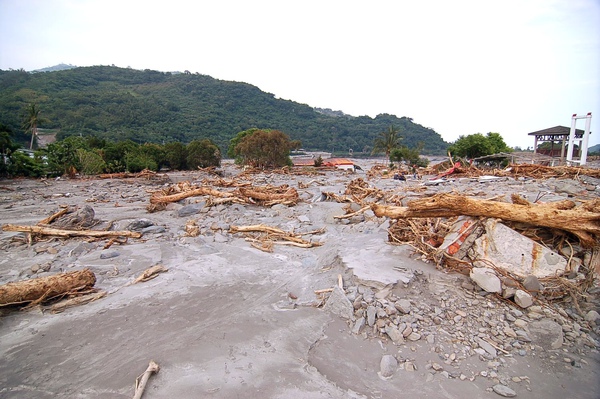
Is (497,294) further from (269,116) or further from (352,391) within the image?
(269,116)

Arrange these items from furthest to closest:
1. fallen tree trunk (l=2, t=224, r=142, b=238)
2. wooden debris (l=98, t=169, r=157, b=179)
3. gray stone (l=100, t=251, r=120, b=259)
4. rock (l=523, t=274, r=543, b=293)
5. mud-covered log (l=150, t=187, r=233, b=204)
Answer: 1. wooden debris (l=98, t=169, r=157, b=179)
2. mud-covered log (l=150, t=187, r=233, b=204)
3. fallen tree trunk (l=2, t=224, r=142, b=238)
4. gray stone (l=100, t=251, r=120, b=259)
5. rock (l=523, t=274, r=543, b=293)

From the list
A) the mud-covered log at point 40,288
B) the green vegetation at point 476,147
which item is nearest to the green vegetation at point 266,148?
the green vegetation at point 476,147

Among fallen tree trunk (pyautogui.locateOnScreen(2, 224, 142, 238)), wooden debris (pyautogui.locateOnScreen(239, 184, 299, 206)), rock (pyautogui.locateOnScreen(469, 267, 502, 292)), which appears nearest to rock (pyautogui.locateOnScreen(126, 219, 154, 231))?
fallen tree trunk (pyautogui.locateOnScreen(2, 224, 142, 238))

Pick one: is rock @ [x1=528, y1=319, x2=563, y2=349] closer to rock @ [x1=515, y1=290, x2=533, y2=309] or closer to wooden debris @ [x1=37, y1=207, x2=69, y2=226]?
rock @ [x1=515, y1=290, x2=533, y2=309]

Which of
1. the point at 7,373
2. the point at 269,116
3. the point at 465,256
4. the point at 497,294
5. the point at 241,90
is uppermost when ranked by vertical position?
the point at 241,90

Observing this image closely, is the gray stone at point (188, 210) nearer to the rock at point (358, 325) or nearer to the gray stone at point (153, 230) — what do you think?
the gray stone at point (153, 230)

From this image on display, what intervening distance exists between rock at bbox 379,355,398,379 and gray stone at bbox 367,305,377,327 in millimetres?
478

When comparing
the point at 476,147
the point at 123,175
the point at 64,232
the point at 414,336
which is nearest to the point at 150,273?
the point at 64,232

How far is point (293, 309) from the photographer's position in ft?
12.8

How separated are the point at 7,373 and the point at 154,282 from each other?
199 centimetres

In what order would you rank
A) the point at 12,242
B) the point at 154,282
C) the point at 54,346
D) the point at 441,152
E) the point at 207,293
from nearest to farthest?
the point at 54,346 < the point at 207,293 < the point at 154,282 < the point at 12,242 < the point at 441,152

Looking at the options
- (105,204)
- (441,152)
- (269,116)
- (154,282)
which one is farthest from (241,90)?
(154,282)

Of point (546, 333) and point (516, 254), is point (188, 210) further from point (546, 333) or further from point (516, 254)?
point (546, 333)

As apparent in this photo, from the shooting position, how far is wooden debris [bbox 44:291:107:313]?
12.8ft
